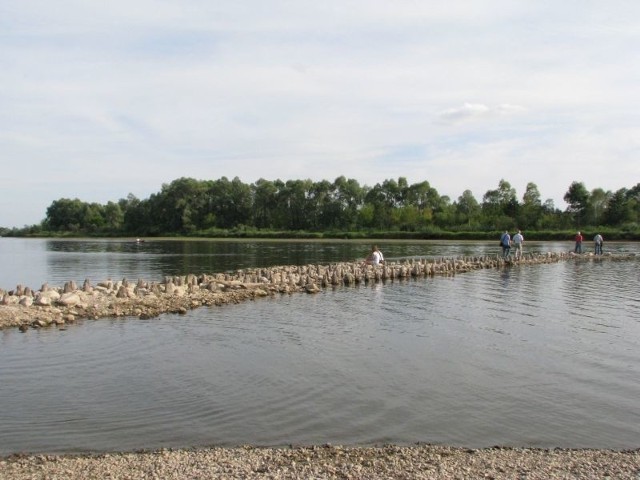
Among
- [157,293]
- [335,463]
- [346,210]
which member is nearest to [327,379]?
[335,463]

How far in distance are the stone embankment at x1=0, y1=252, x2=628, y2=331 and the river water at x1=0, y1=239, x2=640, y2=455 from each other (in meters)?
1.14

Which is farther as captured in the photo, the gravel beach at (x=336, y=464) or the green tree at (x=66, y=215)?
the green tree at (x=66, y=215)

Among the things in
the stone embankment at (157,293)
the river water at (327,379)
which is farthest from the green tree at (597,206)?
the river water at (327,379)

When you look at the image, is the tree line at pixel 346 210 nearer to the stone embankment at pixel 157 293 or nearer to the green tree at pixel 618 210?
the green tree at pixel 618 210

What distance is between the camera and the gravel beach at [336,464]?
8.23m

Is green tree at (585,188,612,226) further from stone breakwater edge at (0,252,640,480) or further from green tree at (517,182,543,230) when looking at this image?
stone breakwater edge at (0,252,640,480)

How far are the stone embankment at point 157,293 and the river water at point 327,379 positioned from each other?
1138 millimetres

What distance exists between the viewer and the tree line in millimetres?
111188

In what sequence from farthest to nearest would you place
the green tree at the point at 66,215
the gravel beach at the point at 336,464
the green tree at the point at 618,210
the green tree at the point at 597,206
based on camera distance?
1. the green tree at the point at 66,215
2. the green tree at the point at 597,206
3. the green tree at the point at 618,210
4. the gravel beach at the point at 336,464

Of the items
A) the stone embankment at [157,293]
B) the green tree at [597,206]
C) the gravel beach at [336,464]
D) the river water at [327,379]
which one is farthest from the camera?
the green tree at [597,206]

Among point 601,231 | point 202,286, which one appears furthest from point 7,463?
point 601,231

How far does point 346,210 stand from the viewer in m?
132

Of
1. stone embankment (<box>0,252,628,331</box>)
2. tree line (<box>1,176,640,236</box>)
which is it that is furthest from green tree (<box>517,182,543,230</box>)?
stone embankment (<box>0,252,628,331</box>)

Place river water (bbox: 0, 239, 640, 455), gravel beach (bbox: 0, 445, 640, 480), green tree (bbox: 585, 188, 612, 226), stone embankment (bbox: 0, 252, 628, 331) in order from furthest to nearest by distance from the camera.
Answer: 1. green tree (bbox: 585, 188, 612, 226)
2. stone embankment (bbox: 0, 252, 628, 331)
3. river water (bbox: 0, 239, 640, 455)
4. gravel beach (bbox: 0, 445, 640, 480)
